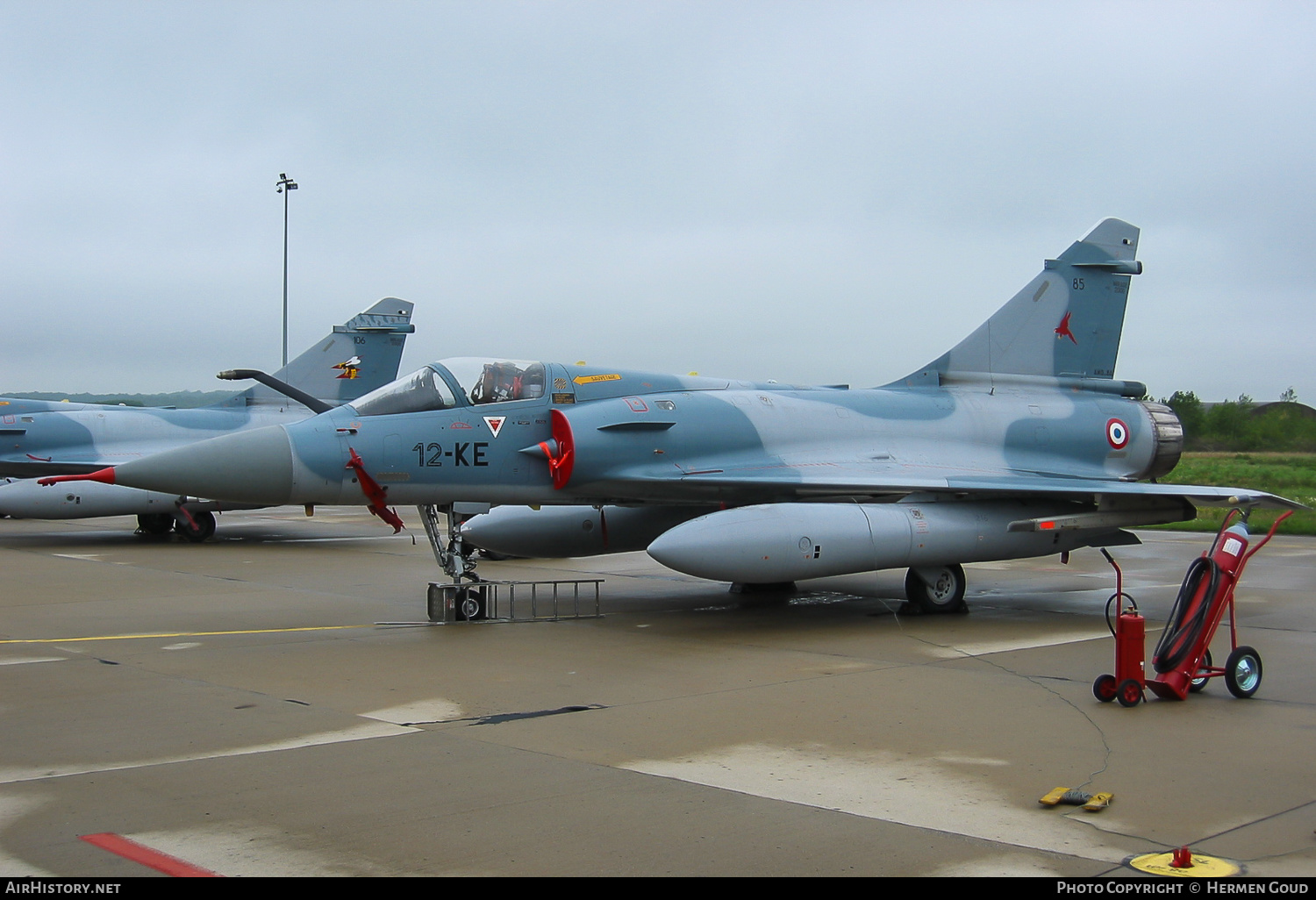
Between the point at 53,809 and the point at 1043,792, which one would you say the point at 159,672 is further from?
the point at 1043,792

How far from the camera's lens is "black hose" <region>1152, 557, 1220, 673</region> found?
22.5 feet

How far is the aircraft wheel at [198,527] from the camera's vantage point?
20562mm

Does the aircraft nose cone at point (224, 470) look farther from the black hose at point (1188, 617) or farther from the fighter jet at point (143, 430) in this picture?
the fighter jet at point (143, 430)

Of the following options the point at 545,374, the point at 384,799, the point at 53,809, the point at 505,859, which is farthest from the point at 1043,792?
the point at 545,374

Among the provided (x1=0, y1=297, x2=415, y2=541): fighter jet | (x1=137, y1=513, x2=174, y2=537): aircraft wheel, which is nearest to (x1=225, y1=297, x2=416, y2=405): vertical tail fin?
(x1=0, y1=297, x2=415, y2=541): fighter jet

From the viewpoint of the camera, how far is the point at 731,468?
428 inches

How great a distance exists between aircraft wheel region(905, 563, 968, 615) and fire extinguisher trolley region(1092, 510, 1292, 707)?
400 cm

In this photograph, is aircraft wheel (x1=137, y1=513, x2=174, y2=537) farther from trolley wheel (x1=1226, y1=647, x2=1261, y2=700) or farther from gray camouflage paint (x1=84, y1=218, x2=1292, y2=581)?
trolley wheel (x1=1226, y1=647, x2=1261, y2=700)

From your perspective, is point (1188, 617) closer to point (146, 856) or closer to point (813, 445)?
point (813, 445)

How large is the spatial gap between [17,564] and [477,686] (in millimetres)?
11312

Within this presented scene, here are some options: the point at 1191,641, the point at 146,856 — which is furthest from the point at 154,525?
the point at 1191,641

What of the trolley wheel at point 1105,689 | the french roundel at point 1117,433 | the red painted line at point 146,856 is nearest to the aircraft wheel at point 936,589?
the french roundel at point 1117,433

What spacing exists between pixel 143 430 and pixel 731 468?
1467 cm

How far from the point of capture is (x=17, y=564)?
15.8 meters
